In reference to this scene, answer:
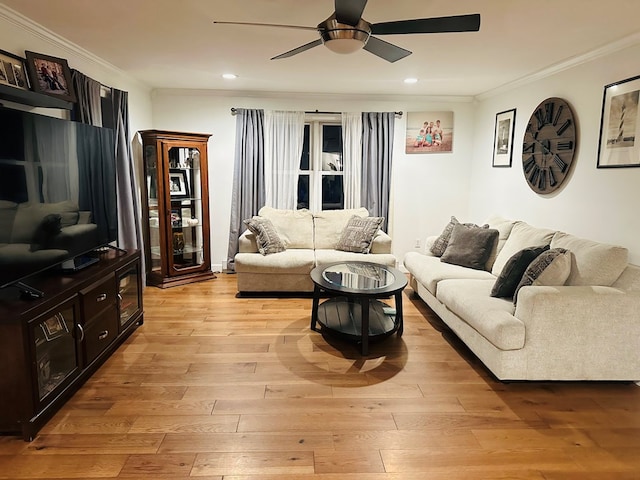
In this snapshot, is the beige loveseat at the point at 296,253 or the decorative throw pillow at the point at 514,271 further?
the beige loveseat at the point at 296,253

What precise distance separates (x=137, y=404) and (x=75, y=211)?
53.8 inches

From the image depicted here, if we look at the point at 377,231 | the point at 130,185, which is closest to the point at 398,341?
the point at 377,231

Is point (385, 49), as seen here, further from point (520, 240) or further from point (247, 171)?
point (247, 171)

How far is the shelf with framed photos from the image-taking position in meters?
4.84

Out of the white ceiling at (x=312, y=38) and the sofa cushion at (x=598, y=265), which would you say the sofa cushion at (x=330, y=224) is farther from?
the sofa cushion at (x=598, y=265)

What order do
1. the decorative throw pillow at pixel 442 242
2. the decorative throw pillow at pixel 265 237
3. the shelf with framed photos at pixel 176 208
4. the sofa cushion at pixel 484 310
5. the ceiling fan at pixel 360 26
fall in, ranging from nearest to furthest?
the ceiling fan at pixel 360 26, the sofa cushion at pixel 484 310, the decorative throw pillow at pixel 442 242, the decorative throw pillow at pixel 265 237, the shelf with framed photos at pixel 176 208

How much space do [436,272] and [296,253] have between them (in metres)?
1.59

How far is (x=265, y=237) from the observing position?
473 centimetres

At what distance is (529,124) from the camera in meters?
4.35

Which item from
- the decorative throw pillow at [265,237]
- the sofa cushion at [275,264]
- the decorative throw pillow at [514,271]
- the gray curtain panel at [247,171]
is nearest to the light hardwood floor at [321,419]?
the decorative throw pillow at [514,271]

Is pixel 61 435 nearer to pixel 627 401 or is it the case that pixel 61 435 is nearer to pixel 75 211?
pixel 75 211

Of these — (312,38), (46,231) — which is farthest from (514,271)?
(46,231)

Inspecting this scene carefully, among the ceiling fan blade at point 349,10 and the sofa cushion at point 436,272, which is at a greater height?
the ceiling fan blade at point 349,10

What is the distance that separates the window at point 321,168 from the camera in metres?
5.73
